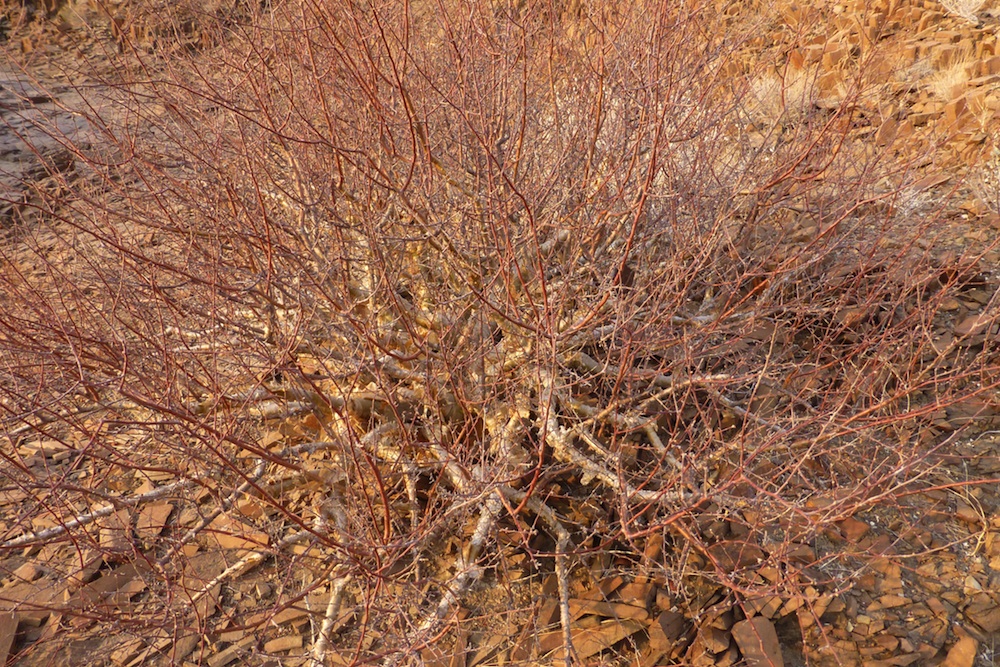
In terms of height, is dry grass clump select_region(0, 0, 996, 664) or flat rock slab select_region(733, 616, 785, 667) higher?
dry grass clump select_region(0, 0, 996, 664)

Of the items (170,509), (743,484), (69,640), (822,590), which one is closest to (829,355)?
(743,484)

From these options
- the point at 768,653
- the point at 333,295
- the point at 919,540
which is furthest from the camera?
the point at 919,540

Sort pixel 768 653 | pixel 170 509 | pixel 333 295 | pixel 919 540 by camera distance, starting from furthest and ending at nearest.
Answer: pixel 170 509 → pixel 919 540 → pixel 333 295 → pixel 768 653

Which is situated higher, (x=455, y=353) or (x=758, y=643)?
(x=455, y=353)

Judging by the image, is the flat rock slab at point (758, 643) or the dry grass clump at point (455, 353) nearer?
Answer: the dry grass clump at point (455, 353)

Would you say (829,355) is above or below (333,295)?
below

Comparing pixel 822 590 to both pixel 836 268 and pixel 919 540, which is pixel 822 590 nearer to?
pixel 919 540

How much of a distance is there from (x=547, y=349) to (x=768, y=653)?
142cm

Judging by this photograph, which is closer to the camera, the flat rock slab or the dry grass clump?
the dry grass clump

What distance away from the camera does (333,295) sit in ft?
9.33

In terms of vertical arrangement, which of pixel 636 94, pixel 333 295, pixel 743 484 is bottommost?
pixel 743 484

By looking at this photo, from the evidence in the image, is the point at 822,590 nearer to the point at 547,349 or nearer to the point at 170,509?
the point at 547,349

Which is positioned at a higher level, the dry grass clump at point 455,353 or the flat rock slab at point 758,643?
the dry grass clump at point 455,353

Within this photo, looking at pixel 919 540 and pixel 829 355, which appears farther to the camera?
pixel 829 355
